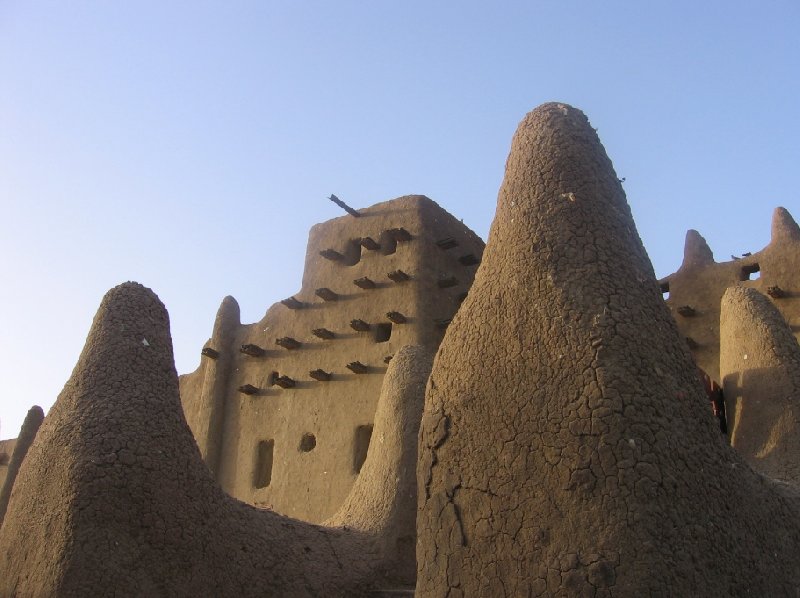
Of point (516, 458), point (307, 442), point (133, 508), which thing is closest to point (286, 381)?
point (307, 442)

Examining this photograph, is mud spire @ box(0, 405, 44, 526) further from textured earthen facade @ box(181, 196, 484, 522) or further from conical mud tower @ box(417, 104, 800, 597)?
conical mud tower @ box(417, 104, 800, 597)

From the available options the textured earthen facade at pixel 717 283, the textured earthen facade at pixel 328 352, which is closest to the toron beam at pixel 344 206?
the textured earthen facade at pixel 328 352

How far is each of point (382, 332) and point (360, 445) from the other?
6.58 feet

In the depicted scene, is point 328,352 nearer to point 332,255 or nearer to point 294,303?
point 294,303

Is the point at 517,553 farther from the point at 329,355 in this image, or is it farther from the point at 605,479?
the point at 329,355

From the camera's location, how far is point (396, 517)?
25.8 ft

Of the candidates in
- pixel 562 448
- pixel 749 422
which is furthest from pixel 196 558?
pixel 749 422

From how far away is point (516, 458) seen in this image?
480cm

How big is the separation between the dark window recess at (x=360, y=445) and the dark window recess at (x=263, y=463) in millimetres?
2161

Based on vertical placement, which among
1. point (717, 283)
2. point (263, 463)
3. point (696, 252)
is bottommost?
point (263, 463)

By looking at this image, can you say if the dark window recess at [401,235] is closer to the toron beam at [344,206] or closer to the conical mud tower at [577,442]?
the toron beam at [344,206]

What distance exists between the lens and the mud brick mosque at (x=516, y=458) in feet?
14.9

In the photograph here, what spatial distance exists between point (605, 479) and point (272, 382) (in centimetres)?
1159

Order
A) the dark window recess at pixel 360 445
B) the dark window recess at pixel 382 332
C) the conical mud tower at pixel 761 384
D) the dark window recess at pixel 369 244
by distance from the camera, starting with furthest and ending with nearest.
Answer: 1. the dark window recess at pixel 369 244
2. the dark window recess at pixel 382 332
3. the dark window recess at pixel 360 445
4. the conical mud tower at pixel 761 384
